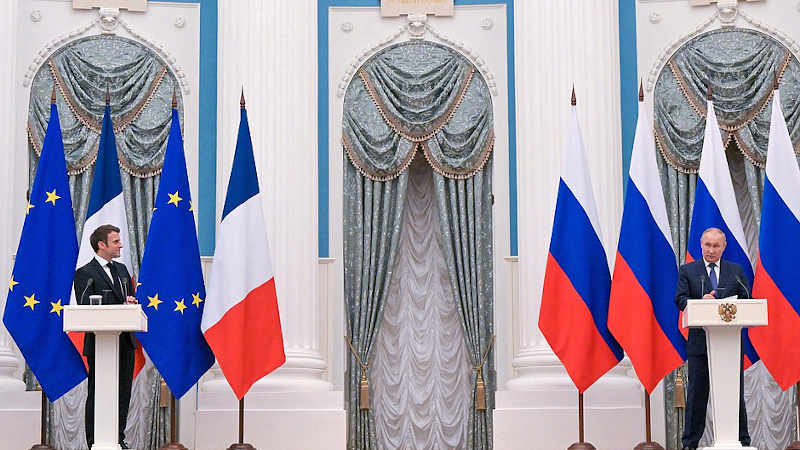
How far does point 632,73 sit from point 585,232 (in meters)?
2.76

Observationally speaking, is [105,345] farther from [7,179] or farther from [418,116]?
[418,116]

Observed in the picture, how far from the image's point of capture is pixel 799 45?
11.0 meters

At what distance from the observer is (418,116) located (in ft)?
36.6

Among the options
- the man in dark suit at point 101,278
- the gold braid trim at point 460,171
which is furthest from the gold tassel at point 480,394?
the man in dark suit at point 101,278

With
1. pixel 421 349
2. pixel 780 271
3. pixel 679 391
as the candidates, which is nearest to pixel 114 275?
pixel 421 349

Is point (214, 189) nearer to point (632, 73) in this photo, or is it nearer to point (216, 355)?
point (216, 355)

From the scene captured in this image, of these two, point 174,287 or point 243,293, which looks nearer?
point 174,287

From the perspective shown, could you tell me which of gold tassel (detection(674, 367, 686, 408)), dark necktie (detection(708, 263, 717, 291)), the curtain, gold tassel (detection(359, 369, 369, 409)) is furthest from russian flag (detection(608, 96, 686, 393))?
gold tassel (detection(359, 369, 369, 409))

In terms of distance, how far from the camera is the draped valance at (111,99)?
10984mm

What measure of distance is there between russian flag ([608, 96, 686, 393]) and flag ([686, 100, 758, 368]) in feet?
0.78

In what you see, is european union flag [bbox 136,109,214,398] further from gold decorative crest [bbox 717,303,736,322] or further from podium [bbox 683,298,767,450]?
gold decorative crest [bbox 717,303,736,322]

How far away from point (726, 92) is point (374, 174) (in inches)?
120

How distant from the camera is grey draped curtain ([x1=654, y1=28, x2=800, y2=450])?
35.3 ft

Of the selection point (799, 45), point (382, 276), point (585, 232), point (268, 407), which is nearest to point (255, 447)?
point (268, 407)
